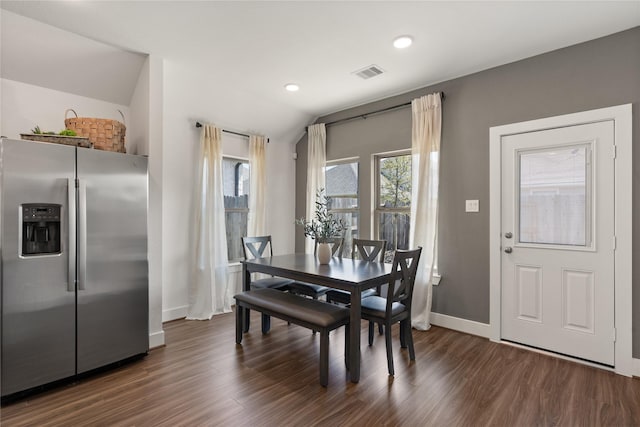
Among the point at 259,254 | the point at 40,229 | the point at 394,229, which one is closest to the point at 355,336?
Result: the point at 259,254

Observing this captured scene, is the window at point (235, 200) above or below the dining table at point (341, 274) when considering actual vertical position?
above

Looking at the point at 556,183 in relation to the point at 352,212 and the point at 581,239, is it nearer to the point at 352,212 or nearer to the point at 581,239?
the point at 581,239

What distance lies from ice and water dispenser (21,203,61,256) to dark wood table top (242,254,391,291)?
1.56 meters

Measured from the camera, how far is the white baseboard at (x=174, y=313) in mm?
3637

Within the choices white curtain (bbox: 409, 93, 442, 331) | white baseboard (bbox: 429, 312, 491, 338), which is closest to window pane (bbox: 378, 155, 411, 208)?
white curtain (bbox: 409, 93, 442, 331)

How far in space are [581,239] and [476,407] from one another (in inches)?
69.1

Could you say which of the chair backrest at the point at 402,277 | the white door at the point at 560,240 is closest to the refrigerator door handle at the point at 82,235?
the chair backrest at the point at 402,277

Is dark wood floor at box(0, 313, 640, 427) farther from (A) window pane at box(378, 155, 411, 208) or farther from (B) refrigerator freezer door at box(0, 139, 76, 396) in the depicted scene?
(A) window pane at box(378, 155, 411, 208)

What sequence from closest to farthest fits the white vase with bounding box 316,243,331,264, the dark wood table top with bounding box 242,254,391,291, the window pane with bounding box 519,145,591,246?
the dark wood table top with bounding box 242,254,391,291, the window pane with bounding box 519,145,591,246, the white vase with bounding box 316,243,331,264

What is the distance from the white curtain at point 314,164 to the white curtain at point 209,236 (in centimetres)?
135

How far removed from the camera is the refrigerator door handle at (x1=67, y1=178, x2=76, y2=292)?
2.31 meters

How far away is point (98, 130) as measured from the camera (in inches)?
105

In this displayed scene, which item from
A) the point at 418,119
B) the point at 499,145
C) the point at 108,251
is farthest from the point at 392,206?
the point at 108,251

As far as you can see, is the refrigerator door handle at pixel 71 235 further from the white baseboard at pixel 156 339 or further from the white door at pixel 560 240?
the white door at pixel 560 240
